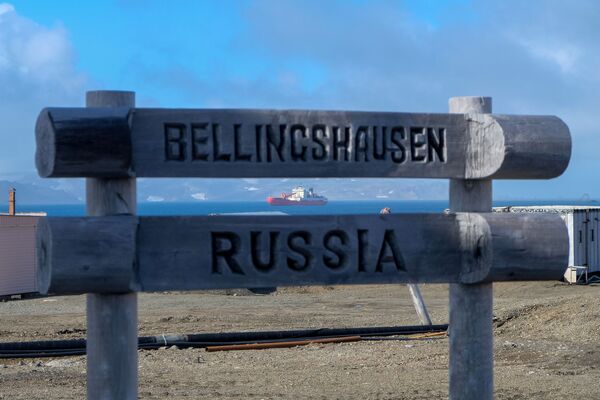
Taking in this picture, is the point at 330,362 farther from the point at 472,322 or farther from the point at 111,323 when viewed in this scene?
the point at 111,323

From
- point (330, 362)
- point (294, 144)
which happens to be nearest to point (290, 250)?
point (294, 144)

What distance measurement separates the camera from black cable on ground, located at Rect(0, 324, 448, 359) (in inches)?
592

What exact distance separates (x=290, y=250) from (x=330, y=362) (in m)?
8.53

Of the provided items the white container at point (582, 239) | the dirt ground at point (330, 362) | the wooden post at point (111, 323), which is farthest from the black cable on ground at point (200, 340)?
the white container at point (582, 239)

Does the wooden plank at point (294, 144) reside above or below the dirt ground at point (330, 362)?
above

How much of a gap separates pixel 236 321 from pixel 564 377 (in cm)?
1182

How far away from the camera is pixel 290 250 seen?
17.0ft

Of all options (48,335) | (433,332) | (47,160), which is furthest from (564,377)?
(48,335)

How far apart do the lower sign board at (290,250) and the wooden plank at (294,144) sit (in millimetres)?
272

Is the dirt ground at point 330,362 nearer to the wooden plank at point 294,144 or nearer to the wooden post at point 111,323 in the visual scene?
the wooden plank at point 294,144

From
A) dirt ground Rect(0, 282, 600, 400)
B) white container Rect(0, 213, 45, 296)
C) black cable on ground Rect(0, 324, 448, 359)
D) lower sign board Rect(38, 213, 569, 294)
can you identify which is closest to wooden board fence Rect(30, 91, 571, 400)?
lower sign board Rect(38, 213, 569, 294)

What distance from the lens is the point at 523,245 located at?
5.50 meters

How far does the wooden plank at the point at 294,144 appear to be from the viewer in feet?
16.1

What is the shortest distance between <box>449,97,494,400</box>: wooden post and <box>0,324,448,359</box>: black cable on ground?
10.2 meters
